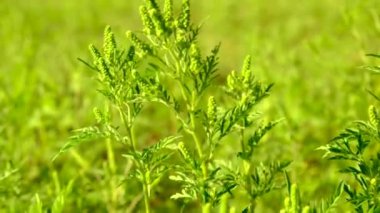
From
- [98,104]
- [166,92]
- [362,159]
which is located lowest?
A: [362,159]

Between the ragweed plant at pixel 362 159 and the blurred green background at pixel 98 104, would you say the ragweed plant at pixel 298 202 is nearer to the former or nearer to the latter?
the ragweed plant at pixel 362 159

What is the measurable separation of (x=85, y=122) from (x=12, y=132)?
1.01 metres

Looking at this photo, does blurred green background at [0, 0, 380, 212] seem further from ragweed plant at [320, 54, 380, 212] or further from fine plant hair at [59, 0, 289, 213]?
ragweed plant at [320, 54, 380, 212]

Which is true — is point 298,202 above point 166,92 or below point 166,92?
below

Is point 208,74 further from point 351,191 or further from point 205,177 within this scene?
point 351,191

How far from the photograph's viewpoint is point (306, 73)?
6.04 metres

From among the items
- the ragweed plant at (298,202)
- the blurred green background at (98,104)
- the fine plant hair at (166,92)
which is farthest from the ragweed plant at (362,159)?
the blurred green background at (98,104)

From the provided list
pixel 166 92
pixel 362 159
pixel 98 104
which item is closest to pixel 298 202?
pixel 362 159

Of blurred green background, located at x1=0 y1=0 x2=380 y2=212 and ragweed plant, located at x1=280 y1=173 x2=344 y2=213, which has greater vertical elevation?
blurred green background, located at x1=0 y1=0 x2=380 y2=212

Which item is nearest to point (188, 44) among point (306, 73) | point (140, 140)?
point (140, 140)

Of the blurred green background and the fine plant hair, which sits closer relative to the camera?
the fine plant hair

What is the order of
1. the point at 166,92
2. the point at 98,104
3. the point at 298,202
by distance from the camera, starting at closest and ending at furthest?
the point at 298,202 → the point at 166,92 → the point at 98,104

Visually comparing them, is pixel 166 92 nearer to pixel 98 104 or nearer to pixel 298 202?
pixel 298 202

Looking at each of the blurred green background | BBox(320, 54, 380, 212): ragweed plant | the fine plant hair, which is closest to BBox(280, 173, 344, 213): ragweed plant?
BBox(320, 54, 380, 212): ragweed plant
